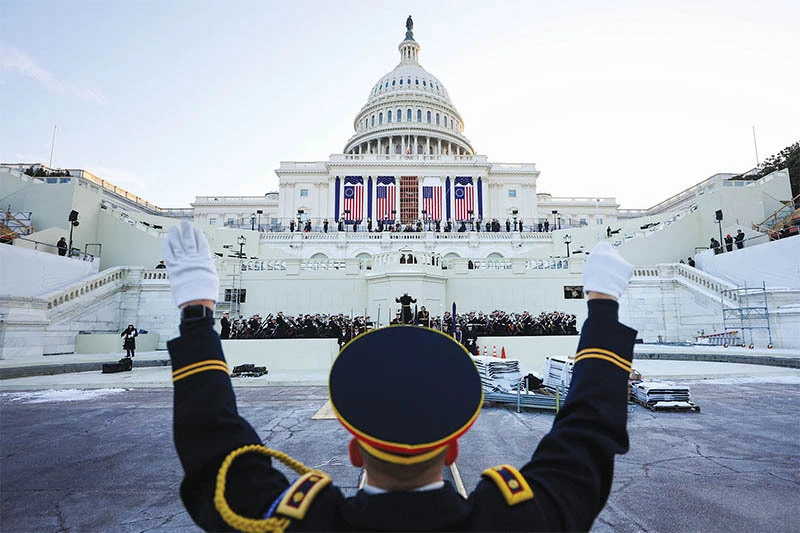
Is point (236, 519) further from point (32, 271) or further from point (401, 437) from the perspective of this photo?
point (32, 271)

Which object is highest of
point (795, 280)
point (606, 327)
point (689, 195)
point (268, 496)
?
point (689, 195)

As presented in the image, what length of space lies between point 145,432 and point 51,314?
57.0 feet

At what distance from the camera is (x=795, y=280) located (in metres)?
23.0

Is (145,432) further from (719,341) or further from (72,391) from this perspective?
(719,341)

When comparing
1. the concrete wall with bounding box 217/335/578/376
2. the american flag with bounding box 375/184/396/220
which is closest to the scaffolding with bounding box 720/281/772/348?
the concrete wall with bounding box 217/335/578/376

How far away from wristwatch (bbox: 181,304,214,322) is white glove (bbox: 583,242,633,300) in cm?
143

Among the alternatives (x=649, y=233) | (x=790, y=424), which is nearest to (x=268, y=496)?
(x=790, y=424)

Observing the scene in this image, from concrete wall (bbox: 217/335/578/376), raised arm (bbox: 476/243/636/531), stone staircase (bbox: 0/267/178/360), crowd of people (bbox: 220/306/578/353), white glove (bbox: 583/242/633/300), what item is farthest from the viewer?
stone staircase (bbox: 0/267/178/360)

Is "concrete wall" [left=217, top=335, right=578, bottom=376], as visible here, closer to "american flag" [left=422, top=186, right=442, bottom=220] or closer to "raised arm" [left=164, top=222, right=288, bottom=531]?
"raised arm" [left=164, top=222, right=288, bottom=531]

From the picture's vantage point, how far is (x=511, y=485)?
137 centimetres

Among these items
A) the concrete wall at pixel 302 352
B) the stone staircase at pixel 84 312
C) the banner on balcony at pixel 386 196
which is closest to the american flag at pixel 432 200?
the banner on balcony at pixel 386 196

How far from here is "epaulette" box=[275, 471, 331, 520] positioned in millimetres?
1285

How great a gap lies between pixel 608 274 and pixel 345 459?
4818mm

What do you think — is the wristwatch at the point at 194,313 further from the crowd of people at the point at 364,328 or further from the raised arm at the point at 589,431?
the crowd of people at the point at 364,328
